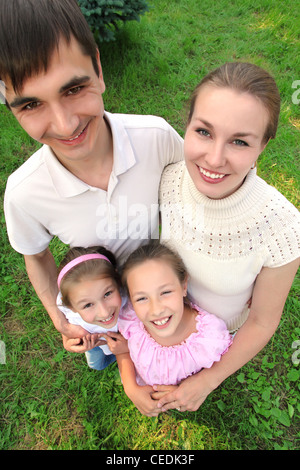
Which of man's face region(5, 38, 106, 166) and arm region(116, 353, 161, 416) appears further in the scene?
arm region(116, 353, 161, 416)

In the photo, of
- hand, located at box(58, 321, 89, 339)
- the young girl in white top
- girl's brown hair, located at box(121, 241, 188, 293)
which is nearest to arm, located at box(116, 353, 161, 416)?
the young girl in white top

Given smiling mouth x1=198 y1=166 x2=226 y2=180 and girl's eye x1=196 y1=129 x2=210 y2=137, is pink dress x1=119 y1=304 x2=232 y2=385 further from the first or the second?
girl's eye x1=196 y1=129 x2=210 y2=137

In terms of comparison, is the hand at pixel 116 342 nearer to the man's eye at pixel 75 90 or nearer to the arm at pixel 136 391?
the arm at pixel 136 391

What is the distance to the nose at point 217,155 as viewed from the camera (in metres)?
1.26

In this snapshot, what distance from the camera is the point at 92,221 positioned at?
1640 millimetres

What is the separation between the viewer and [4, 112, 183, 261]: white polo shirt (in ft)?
4.98

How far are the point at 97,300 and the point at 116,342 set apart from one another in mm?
305

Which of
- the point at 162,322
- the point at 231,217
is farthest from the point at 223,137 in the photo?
the point at 162,322

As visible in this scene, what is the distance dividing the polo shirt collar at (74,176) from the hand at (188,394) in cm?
114

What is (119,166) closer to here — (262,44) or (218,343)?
(218,343)

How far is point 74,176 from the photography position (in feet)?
4.99

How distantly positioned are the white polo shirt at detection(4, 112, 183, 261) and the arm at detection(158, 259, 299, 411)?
0.67 meters

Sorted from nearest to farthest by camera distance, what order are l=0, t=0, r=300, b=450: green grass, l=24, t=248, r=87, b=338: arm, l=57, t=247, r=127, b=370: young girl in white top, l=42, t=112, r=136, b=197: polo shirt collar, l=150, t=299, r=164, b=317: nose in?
l=42, t=112, r=136, b=197: polo shirt collar < l=150, t=299, r=164, b=317: nose < l=57, t=247, r=127, b=370: young girl in white top < l=24, t=248, r=87, b=338: arm < l=0, t=0, r=300, b=450: green grass
